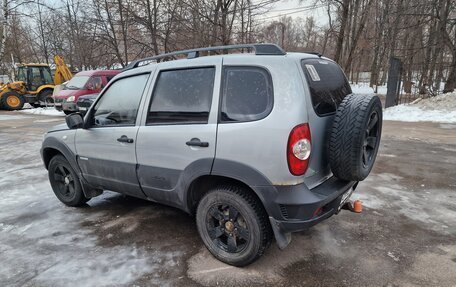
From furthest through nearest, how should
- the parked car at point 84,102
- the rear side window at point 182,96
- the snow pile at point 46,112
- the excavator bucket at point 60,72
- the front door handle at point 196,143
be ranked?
1. the excavator bucket at point 60,72
2. the snow pile at point 46,112
3. the parked car at point 84,102
4. the rear side window at point 182,96
5. the front door handle at point 196,143

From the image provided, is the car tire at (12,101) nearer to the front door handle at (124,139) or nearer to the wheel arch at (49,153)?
the wheel arch at (49,153)

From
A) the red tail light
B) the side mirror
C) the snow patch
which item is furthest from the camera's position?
the snow patch

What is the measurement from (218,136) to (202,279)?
4.08ft

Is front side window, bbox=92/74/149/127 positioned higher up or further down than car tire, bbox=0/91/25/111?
higher up

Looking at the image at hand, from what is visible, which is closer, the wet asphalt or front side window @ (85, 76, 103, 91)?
the wet asphalt

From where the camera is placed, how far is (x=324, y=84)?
2.87m

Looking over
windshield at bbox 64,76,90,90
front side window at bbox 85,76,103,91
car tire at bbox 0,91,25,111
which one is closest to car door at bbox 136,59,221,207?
front side window at bbox 85,76,103,91

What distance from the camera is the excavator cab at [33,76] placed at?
19703 mm

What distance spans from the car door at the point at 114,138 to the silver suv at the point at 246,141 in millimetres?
19

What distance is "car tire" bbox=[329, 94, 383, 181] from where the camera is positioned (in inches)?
103

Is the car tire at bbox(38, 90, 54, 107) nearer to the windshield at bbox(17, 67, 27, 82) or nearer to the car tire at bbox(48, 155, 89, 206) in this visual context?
the windshield at bbox(17, 67, 27, 82)

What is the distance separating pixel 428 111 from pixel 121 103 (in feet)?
41.4

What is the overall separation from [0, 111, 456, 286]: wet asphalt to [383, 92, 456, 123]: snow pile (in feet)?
25.1

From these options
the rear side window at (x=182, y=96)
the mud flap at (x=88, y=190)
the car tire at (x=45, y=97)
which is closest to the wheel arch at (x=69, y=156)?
the mud flap at (x=88, y=190)
